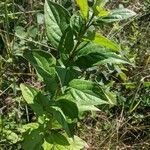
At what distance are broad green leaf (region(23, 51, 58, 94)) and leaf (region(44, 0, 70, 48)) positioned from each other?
0.08m

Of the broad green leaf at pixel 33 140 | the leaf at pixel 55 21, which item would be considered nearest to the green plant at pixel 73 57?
the leaf at pixel 55 21

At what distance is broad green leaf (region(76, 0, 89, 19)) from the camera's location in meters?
1.45

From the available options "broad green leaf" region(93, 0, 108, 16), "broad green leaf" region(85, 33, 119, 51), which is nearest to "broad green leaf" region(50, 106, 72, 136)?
"broad green leaf" region(85, 33, 119, 51)

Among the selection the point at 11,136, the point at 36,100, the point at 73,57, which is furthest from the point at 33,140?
the point at 73,57

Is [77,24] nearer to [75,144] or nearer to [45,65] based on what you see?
[45,65]

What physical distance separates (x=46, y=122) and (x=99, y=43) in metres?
0.49

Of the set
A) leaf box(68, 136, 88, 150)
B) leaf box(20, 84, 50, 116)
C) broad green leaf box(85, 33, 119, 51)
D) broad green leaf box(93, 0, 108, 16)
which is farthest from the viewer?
leaf box(68, 136, 88, 150)

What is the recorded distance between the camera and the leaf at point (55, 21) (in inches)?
61.7

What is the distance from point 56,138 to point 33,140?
0.33ft

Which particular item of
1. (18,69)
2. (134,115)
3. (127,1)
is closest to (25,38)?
(18,69)

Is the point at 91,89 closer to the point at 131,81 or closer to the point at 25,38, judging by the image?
the point at 25,38

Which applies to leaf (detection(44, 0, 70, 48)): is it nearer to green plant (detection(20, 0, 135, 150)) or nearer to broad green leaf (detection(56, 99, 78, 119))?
green plant (detection(20, 0, 135, 150))

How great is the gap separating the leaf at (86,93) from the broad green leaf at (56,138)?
265mm

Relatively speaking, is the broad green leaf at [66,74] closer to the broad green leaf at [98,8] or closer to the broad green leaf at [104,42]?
the broad green leaf at [104,42]
